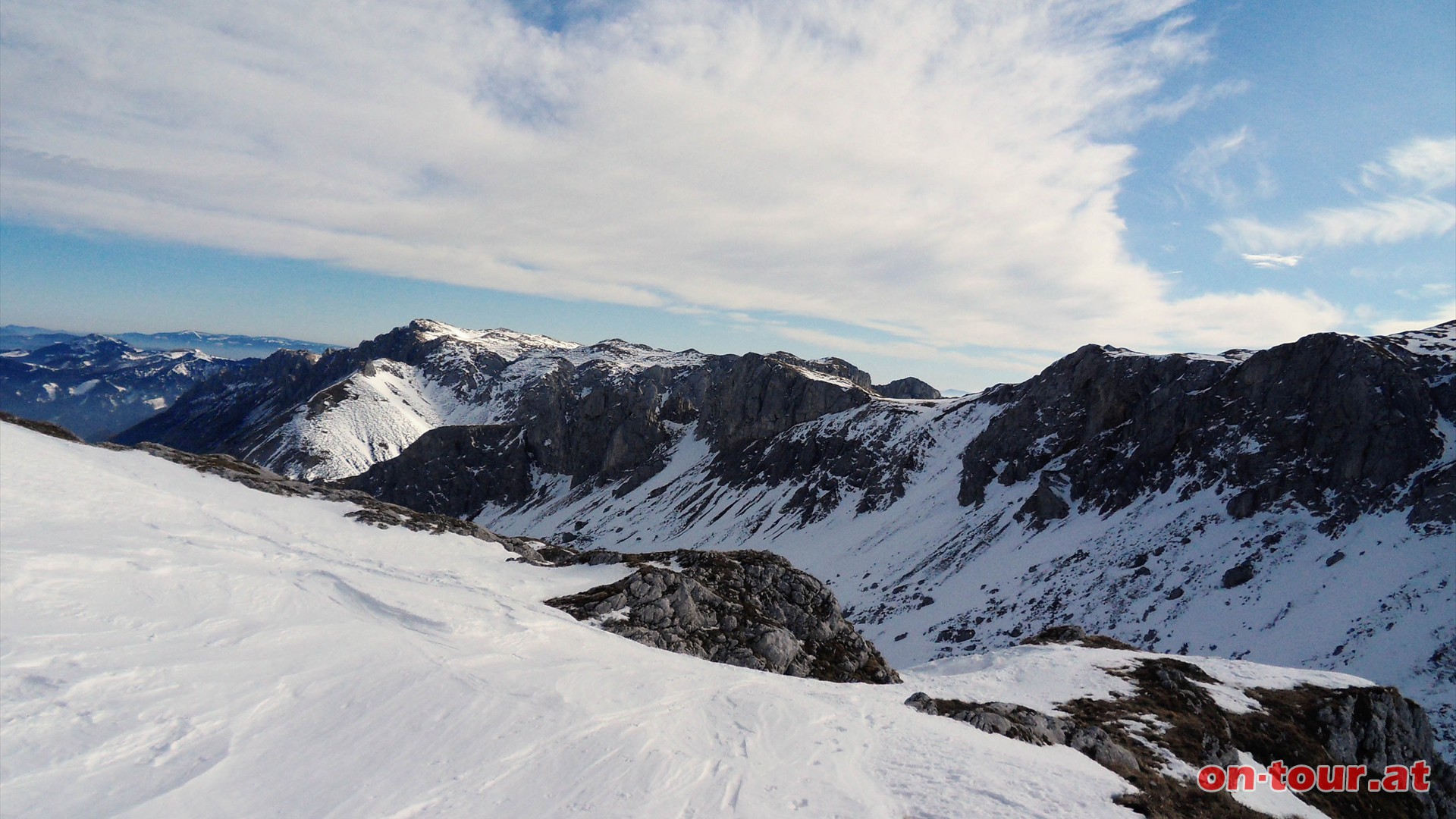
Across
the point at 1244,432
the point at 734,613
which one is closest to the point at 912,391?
the point at 1244,432

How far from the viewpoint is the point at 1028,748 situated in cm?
1944

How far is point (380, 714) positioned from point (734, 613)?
20.9m

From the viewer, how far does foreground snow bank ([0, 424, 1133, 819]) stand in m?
11.9

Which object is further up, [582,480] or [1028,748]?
[1028,748]

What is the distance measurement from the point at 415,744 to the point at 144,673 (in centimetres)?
704

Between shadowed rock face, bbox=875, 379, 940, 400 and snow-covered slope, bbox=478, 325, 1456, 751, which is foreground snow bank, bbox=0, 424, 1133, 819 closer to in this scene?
snow-covered slope, bbox=478, 325, 1456, 751

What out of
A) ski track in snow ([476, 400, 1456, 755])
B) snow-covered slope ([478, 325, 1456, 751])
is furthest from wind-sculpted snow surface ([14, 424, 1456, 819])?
snow-covered slope ([478, 325, 1456, 751])

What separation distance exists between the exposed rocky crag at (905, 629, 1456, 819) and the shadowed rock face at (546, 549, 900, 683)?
31.1 ft

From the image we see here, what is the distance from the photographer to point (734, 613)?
33.3m

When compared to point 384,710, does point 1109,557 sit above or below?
below

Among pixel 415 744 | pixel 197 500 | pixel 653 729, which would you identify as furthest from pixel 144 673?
pixel 197 500

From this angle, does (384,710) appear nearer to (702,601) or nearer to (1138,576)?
(702,601)

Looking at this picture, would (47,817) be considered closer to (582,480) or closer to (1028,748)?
(1028,748)

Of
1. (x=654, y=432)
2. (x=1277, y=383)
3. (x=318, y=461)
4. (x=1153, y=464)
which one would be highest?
(x=1277, y=383)
